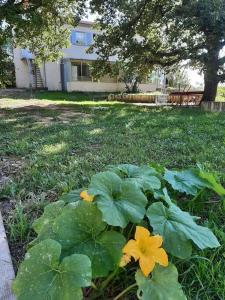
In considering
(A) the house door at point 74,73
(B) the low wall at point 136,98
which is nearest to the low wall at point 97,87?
(A) the house door at point 74,73

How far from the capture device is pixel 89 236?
4.79ft

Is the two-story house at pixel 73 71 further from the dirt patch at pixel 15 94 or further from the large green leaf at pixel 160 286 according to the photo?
the large green leaf at pixel 160 286

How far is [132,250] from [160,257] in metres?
0.11

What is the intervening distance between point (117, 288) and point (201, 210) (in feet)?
3.40

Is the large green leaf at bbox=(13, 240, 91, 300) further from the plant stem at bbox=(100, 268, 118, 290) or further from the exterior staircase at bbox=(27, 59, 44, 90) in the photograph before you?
the exterior staircase at bbox=(27, 59, 44, 90)

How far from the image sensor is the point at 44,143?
5.39 meters

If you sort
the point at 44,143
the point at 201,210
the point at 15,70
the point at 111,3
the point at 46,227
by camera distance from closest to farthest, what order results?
the point at 46,227, the point at 201,210, the point at 44,143, the point at 111,3, the point at 15,70

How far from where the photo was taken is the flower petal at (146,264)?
4.24 feet

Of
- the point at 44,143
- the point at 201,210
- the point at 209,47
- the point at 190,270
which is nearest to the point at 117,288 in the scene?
the point at 190,270

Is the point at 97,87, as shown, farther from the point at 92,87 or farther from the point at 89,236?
the point at 89,236

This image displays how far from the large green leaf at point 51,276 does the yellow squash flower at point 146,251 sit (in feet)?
0.66

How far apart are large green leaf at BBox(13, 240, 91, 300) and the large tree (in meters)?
13.7

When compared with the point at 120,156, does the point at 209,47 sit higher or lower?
higher

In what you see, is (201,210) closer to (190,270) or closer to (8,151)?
(190,270)
